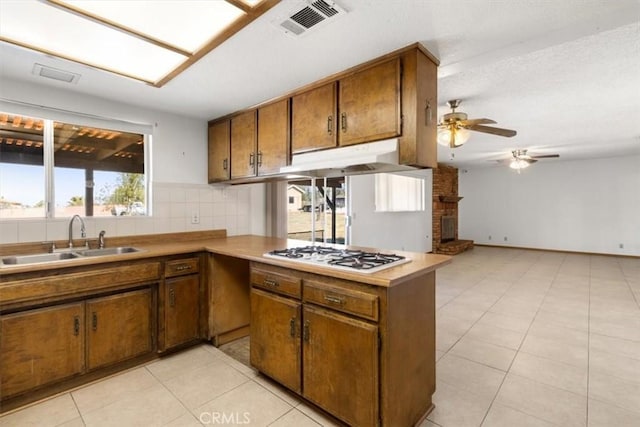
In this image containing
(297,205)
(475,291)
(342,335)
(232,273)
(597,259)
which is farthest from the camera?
(597,259)

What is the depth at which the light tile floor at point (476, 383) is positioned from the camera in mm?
1811

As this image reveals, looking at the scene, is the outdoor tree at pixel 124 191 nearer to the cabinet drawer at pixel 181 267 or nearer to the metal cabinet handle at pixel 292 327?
the cabinet drawer at pixel 181 267

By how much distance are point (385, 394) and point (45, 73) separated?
3117 millimetres

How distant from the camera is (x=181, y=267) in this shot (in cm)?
258

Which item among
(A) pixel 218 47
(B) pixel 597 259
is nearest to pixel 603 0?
(A) pixel 218 47

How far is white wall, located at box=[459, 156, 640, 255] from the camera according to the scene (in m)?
7.16

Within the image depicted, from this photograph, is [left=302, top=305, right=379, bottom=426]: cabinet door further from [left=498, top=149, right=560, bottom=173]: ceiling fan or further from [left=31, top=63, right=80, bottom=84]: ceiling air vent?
[left=498, top=149, right=560, bottom=173]: ceiling fan

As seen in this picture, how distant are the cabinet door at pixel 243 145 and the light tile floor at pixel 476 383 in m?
1.68

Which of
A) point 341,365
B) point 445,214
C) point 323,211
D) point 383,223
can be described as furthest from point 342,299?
point 445,214

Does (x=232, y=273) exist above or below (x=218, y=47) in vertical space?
below

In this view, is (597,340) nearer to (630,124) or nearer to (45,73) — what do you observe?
(630,124)

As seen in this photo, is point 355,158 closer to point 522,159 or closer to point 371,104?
point 371,104

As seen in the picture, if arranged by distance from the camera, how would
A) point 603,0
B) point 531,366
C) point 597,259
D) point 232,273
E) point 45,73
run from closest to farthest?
1. point 603,0
2. point 45,73
3. point 531,366
4. point 232,273
5. point 597,259

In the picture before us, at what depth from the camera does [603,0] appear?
140 centimetres
